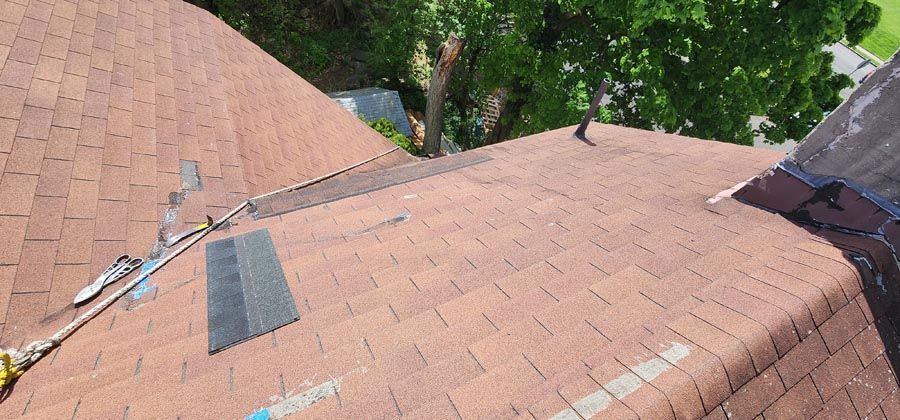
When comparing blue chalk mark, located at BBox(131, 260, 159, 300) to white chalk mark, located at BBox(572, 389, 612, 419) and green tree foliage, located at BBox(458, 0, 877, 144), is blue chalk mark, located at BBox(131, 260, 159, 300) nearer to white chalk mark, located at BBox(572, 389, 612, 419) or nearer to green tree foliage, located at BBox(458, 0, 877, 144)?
white chalk mark, located at BBox(572, 389, 612, 419)

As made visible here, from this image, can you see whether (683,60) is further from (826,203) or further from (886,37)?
(886,37)

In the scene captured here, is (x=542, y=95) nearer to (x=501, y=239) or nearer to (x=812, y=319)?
(x=501, y=239)

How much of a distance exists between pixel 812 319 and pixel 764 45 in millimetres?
10470

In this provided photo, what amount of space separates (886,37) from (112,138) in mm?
48795

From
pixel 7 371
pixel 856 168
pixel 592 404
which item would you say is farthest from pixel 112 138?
pixel 856 168

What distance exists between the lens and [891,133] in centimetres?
296

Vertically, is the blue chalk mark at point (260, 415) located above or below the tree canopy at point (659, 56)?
below

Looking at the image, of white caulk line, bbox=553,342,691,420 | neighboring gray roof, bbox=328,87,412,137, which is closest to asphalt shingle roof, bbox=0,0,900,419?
white caulk line, bbox=553,342,691,420

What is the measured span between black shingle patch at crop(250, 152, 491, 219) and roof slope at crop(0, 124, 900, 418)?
3.04 ft

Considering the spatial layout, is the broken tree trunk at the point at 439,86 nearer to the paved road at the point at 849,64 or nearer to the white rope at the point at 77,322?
the white rope at the point at 77,322

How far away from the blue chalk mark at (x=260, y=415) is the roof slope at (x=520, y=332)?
9 centimetres

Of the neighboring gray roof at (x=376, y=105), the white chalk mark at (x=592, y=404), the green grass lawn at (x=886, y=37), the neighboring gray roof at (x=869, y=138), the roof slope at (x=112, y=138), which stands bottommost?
the neighboring gray roof at (x=376, y=105)

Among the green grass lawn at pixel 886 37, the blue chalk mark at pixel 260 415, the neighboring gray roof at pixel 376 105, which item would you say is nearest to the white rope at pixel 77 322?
the blue chalk mark at pixel 260 415

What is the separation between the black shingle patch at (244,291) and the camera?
2715 mm
